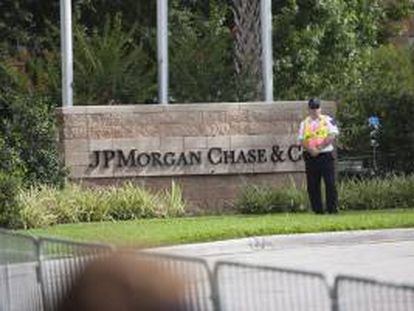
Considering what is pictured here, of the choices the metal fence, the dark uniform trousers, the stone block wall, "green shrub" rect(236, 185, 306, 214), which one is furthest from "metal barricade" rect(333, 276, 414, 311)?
the stone block wall

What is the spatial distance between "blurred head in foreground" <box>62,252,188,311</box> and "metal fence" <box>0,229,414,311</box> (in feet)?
0.35

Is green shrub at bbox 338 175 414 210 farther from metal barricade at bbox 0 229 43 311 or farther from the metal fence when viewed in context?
the metal fence

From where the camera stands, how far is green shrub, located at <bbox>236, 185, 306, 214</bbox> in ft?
60.7

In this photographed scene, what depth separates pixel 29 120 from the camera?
1919 cm

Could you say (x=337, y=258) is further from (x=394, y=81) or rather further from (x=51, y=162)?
(x=394, y=81)

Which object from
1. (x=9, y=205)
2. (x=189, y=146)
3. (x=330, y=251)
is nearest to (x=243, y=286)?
(x=330, y=251)

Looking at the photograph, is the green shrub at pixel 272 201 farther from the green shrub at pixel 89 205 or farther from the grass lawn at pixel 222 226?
the green shrub at pixel 89 205

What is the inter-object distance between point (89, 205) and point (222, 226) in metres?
2.96

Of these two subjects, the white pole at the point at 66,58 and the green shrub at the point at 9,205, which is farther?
the white pole at the point at 66,58

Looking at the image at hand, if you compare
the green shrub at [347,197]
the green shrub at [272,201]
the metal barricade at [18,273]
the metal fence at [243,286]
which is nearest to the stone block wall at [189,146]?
the green shrub at [347,197]

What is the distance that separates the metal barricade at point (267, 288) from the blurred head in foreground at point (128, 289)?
1.54m

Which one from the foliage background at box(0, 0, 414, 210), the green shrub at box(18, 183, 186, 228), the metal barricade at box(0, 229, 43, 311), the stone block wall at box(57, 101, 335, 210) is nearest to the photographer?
the metal barricade at box(0, 229, 43, 311)

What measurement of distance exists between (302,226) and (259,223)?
67 cm

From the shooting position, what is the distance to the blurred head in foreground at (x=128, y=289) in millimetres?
3127
